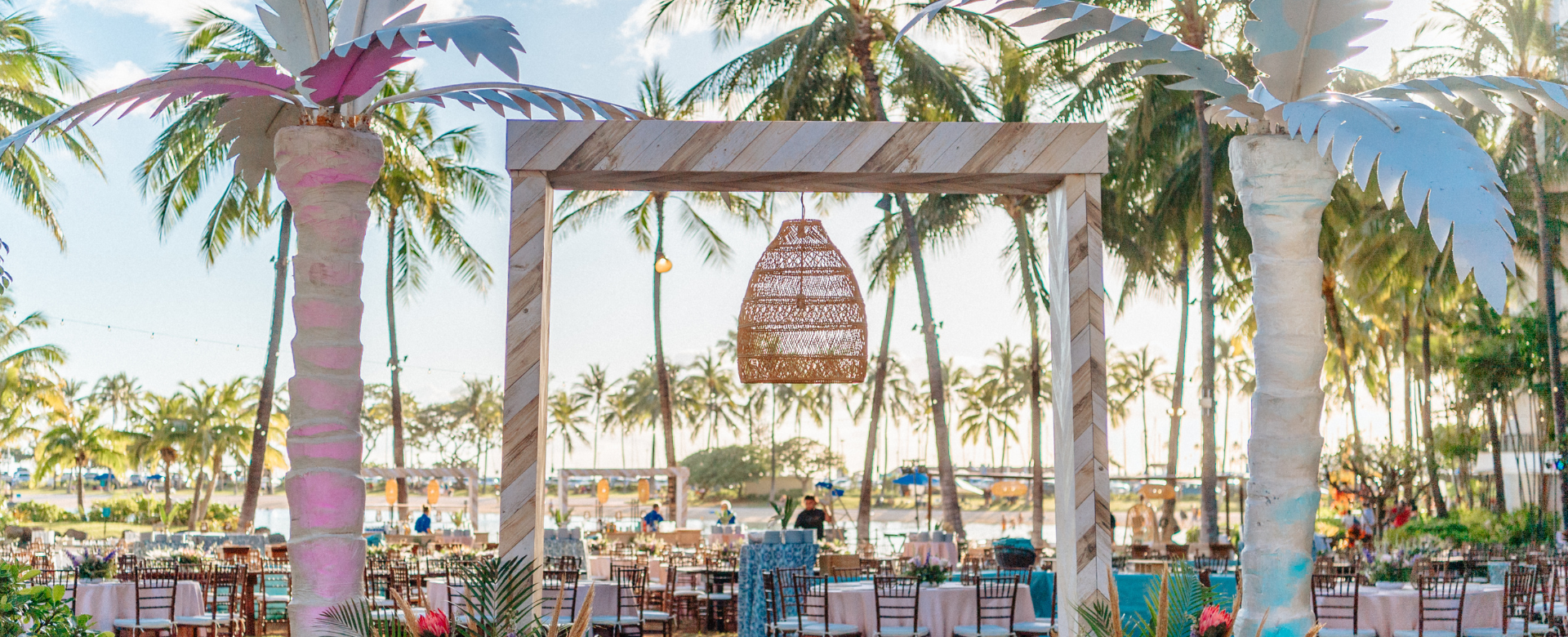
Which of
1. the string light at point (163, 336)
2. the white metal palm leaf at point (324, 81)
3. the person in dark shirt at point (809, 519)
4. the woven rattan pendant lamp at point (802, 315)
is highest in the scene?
the string light at point (163, 336)

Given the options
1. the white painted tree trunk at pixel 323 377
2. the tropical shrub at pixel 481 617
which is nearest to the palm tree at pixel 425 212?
the white painted tree trunk at pixel 323 377

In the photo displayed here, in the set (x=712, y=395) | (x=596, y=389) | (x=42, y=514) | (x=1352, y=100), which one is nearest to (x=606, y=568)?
(x=1352, y=100)

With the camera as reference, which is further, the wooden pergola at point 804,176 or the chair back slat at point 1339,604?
the chair back slat at point 1339,604

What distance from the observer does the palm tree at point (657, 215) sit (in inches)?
845

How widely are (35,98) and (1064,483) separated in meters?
13.3

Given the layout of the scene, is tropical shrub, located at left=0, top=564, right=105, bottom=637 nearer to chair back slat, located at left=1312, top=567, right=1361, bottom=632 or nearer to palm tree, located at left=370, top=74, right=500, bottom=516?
chair back slat, located at left=1312, top=567, right=1361, bottom=632

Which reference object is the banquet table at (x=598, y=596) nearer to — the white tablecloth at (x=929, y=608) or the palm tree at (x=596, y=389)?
the white tablecloth at (x=929, y=608)

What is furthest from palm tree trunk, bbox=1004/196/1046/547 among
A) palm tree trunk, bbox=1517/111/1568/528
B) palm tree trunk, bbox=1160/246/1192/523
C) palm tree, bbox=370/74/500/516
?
palm tree, bbox=370/74/500/516

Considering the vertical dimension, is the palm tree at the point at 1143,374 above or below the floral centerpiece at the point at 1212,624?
above

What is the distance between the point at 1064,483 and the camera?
554 centimetres

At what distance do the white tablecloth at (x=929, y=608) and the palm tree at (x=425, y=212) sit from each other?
1315 centimetres

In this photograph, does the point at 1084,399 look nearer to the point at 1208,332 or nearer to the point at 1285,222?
the point at 1285,222

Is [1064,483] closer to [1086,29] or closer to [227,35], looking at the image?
[1086,29]

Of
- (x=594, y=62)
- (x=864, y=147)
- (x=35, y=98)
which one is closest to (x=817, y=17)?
(x=594, y=62)
